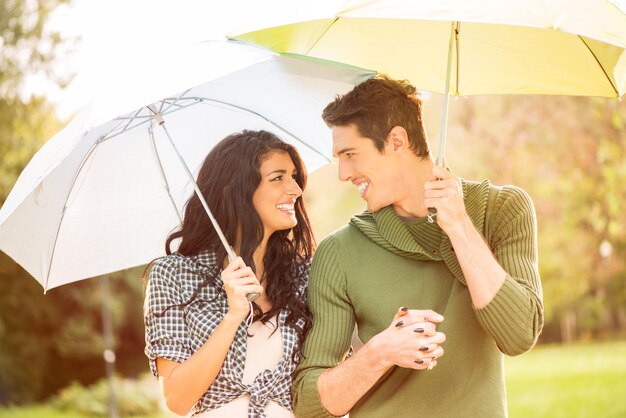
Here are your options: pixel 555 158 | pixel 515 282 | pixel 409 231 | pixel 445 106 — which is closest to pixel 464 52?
pixel 445 106

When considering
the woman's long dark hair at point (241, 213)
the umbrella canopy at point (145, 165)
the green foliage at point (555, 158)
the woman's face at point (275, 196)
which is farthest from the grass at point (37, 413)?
the woman's face at point (275, 196)

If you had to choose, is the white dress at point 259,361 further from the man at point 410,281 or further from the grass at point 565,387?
the grass at point 565,387

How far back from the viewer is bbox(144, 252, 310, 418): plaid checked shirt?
4156 mm

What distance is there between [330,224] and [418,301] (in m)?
26.8

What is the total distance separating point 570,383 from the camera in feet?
72.0

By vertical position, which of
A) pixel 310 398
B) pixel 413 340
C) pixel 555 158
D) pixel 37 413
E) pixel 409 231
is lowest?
pixel 37 413

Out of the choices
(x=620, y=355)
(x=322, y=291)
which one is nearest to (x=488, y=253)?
(x=322, y=291)

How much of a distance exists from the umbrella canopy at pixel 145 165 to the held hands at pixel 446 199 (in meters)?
0.92

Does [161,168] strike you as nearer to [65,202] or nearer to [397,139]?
[65,202]

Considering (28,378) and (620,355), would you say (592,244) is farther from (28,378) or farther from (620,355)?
(28,378)

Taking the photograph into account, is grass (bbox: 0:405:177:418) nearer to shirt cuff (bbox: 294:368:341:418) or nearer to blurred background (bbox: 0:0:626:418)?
blurred background (bbox: 0:0:626:418)

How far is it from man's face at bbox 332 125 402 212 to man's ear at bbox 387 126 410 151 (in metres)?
0.02

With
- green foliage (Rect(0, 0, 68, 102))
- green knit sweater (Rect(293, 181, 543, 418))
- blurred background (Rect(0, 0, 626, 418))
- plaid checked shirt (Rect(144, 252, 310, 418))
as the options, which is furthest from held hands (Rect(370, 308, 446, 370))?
green foliage (Rect(0, 0, 68, 102))

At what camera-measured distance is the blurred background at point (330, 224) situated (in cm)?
1102
